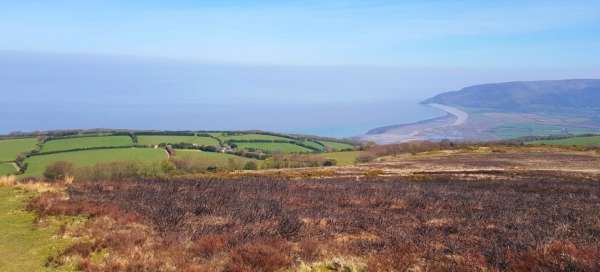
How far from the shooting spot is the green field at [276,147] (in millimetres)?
115662

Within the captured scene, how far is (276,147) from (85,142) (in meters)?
48.0

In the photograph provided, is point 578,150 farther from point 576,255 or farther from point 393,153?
point 576,255

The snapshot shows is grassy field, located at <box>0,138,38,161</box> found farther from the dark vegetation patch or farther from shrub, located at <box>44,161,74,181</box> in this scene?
the dark vegetation patch

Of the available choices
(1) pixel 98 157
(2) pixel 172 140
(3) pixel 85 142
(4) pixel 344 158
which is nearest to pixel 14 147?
(3) pixel 85 142

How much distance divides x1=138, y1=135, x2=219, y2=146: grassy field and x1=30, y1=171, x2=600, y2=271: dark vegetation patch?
94.2 metres

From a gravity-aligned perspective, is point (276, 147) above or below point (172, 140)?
below

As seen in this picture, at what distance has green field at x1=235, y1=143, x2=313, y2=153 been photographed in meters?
116

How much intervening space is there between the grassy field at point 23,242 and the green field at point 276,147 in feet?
319

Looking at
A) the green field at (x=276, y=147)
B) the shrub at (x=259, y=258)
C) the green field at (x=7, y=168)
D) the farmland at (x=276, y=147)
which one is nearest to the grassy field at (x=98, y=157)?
the green field at (x=7, y=168)

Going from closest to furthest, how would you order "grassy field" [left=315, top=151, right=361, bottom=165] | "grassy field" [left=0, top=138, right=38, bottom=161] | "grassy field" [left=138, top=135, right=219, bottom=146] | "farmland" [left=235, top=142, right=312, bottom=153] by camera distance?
1. "grassy field" [left=0, top=138, right=38, bottom=161]
2. "grassy field" [left=315, top=151, right=361, bottom=165]
3. "grassy field" [left=138, top=135, right=219, bottom=146]
4. "farmland" [left=235, top=142, right=312, bottom=153]

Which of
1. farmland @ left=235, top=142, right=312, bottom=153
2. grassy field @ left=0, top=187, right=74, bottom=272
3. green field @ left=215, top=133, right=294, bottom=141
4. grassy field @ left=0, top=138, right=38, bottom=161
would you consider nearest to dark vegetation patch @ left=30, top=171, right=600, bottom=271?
grassy field @ left=0, top=187, right=74, bottom=272

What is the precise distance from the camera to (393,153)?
328ft

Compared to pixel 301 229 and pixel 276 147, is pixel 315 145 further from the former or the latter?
pixel 301 229

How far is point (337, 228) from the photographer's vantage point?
543 inches
